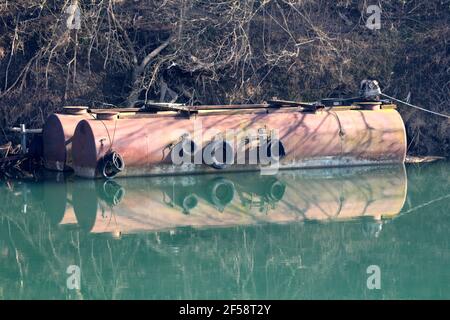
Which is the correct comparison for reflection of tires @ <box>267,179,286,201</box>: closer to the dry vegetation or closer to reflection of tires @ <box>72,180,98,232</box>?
reflection of tires @ <box>72,180,98,232</box>

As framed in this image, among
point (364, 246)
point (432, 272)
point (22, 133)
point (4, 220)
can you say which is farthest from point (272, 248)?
point (22, 133)

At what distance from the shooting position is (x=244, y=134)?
43.2 ft

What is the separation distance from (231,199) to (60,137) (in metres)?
2.94

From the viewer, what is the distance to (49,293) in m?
7.93

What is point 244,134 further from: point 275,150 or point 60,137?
point 60,137

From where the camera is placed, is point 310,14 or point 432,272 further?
point 310,14

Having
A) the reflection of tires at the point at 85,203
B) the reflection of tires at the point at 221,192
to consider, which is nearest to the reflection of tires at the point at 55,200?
the reflection of tires at the point at 85,203

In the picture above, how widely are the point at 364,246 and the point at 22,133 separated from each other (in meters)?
6.19

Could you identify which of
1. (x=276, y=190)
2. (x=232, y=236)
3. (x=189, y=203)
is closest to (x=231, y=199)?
(x=189, y=203)

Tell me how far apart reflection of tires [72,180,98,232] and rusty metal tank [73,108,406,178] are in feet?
1.14

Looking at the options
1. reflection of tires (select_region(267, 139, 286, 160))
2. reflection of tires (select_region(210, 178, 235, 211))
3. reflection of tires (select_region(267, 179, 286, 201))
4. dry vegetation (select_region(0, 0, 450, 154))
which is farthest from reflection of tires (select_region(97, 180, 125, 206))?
dry vegetation (select_region(0, 0, 450, 154))

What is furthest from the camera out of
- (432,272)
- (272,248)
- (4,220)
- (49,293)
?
(4,220)

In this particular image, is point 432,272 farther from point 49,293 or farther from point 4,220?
point 4,220

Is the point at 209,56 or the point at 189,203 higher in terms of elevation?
the point at 209,56
